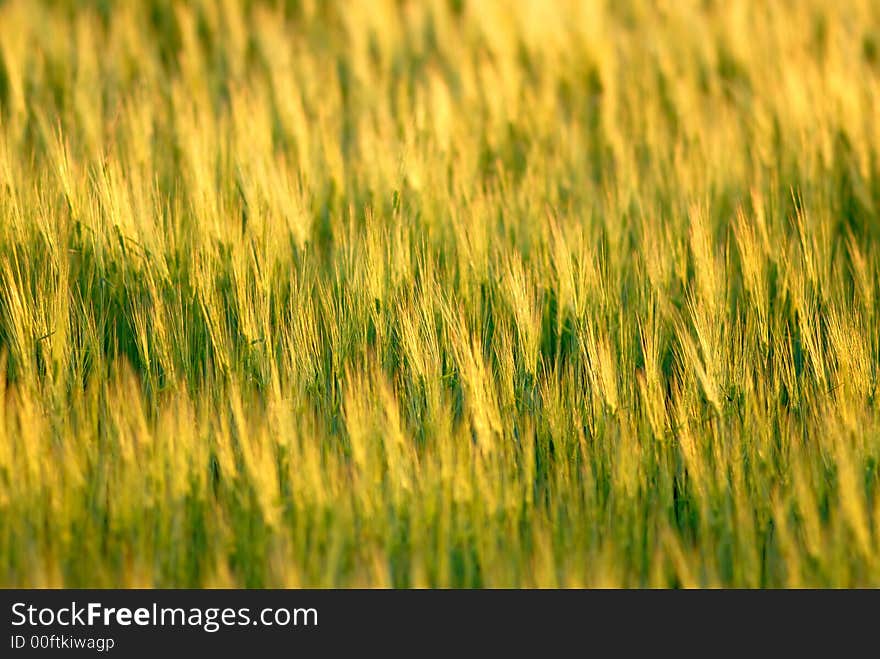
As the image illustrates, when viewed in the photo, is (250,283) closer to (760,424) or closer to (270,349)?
(270,349)

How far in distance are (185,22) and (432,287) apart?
70.9 inches

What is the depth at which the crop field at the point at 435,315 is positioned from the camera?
6.04ft

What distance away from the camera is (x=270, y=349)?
7.07 ft

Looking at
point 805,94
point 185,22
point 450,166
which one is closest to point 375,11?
point 185,22

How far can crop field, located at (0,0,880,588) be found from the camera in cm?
184

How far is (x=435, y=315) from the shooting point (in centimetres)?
231
